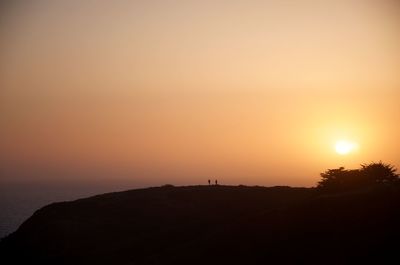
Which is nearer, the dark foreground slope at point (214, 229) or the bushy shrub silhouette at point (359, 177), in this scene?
the dark foreground slope at point (214, 229)

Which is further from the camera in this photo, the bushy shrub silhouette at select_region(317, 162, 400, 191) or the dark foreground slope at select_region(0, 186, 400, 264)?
the bushy shrub silhouette at select_region(317, 162, 400, 191)

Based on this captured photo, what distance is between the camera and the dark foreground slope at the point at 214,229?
26.3 m

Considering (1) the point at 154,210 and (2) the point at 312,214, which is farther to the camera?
(1) the point at 154,210

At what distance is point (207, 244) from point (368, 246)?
1042 centimetres

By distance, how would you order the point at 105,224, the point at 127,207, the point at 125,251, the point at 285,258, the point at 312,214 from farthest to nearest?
the point at 127,207
the point at 105,224
the point at 125,251
the point at 312,214
the point at 285,258

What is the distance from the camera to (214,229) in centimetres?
3562

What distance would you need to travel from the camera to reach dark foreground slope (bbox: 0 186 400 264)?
26.3m

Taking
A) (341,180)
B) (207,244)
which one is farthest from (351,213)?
(341,180)

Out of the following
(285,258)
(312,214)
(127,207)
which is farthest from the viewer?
(127,207)

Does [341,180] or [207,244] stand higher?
[341,180]

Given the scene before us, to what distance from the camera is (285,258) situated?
26578 mm

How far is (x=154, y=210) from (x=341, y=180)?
17.5 metres

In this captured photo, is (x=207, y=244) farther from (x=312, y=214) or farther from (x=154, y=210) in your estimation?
(x=154, y=210)

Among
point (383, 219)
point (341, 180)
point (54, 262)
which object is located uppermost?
point (341, 180)
